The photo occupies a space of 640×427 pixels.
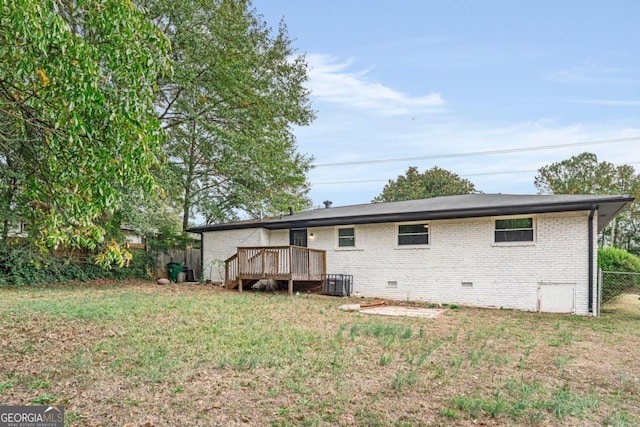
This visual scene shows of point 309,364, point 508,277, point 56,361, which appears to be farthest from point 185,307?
point 508,277

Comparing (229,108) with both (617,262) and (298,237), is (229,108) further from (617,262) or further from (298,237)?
(617,262)

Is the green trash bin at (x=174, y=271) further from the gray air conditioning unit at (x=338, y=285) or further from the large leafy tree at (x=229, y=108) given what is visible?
the gray air conditioning unit at (x=338, y=285)

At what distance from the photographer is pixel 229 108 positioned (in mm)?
16719

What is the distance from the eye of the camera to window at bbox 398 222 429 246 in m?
12.1

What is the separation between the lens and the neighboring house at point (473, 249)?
9.87 m

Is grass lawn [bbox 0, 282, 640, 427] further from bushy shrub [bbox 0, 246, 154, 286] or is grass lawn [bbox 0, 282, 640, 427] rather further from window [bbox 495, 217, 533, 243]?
bushy shrub [bbox 0, 246, 154, 286]

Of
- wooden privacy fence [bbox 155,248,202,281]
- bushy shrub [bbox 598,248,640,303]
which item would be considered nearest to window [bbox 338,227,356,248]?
wooden privacy fence [bbox 155,248,202,281]

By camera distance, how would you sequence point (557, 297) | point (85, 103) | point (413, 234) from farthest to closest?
point (413, 234) < point (557, 297) < point (85, 103)

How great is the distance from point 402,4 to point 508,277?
8.89 m

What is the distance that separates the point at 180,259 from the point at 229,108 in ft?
23.4

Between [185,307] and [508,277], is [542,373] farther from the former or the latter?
[185,307]

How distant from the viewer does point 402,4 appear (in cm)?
1227

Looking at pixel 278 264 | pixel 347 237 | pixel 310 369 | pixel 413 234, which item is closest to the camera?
pixel 310 369

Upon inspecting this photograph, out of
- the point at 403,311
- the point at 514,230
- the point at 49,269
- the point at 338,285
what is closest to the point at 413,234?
the point at 514,230
